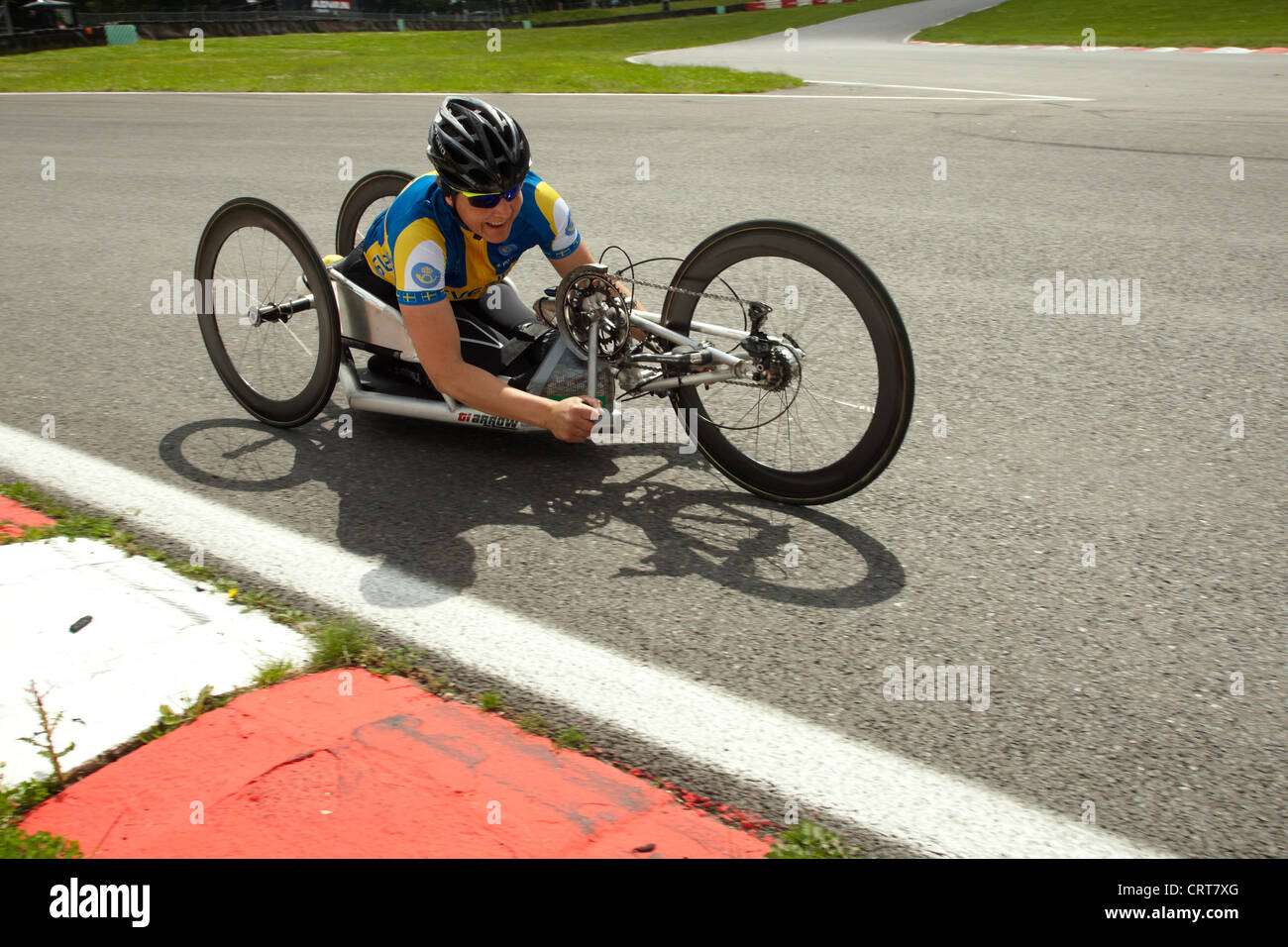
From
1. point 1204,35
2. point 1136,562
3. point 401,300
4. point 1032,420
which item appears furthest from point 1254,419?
point 1204,35

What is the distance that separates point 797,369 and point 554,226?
1.14m

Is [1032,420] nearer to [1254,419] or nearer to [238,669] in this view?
[1254,419]

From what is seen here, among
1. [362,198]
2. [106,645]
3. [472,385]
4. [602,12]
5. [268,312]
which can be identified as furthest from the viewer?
[602,12]

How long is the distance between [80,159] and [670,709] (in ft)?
36.7

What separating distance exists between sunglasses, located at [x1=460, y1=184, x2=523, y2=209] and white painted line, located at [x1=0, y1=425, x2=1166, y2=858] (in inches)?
49.5

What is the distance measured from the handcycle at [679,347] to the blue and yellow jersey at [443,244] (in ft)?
0.58

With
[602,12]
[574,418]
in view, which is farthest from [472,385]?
[602,12]

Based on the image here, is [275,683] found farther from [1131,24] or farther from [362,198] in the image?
[1131,24]

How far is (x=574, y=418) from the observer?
11.7 ft

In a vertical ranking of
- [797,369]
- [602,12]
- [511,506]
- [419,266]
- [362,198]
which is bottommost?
[511,506]

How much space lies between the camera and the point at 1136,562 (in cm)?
314

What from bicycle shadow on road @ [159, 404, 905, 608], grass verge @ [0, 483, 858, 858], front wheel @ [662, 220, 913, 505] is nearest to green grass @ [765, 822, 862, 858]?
grass verge @ [0, 483, 858, 858]

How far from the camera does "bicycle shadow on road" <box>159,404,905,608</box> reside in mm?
3211
